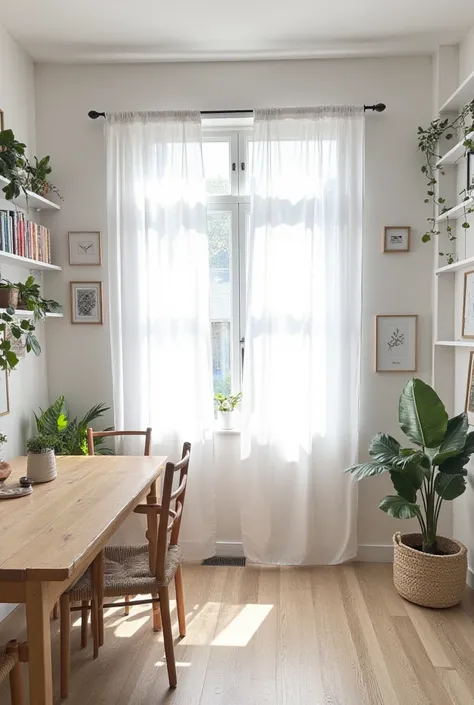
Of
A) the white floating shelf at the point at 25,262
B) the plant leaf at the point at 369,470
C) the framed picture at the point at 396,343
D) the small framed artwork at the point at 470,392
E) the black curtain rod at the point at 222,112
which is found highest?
the black curtain rod at the point at 222,112

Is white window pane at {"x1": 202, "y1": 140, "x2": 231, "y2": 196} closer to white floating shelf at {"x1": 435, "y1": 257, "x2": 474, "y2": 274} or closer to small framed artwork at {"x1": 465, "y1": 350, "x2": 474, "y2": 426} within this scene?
white floating shelf at {"x1": 435, "y1": 257, "x2": 474, "y2": 274}

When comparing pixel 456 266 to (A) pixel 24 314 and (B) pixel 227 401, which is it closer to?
(B) pixel 227 401

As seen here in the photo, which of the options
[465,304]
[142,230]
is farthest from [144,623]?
[465,304]

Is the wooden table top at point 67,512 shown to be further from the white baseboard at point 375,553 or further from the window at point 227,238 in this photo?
the white baseboard at point 375,553

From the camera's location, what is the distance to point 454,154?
307 cm

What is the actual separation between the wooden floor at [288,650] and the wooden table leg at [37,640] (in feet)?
2.45

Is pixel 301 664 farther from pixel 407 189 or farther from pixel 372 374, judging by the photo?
pixel 407 189

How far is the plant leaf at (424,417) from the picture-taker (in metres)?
2.82

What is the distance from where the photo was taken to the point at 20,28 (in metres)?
3.01

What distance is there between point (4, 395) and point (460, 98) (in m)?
2.92

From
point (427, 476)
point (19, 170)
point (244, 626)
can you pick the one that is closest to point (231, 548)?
point (244, 626)

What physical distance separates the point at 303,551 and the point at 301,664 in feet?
3.33

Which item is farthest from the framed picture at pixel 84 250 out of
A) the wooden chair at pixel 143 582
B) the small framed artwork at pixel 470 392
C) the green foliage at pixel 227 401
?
the small framed artwork at pixel 470 392

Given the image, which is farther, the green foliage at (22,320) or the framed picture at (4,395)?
the framed picture at (4,395)
